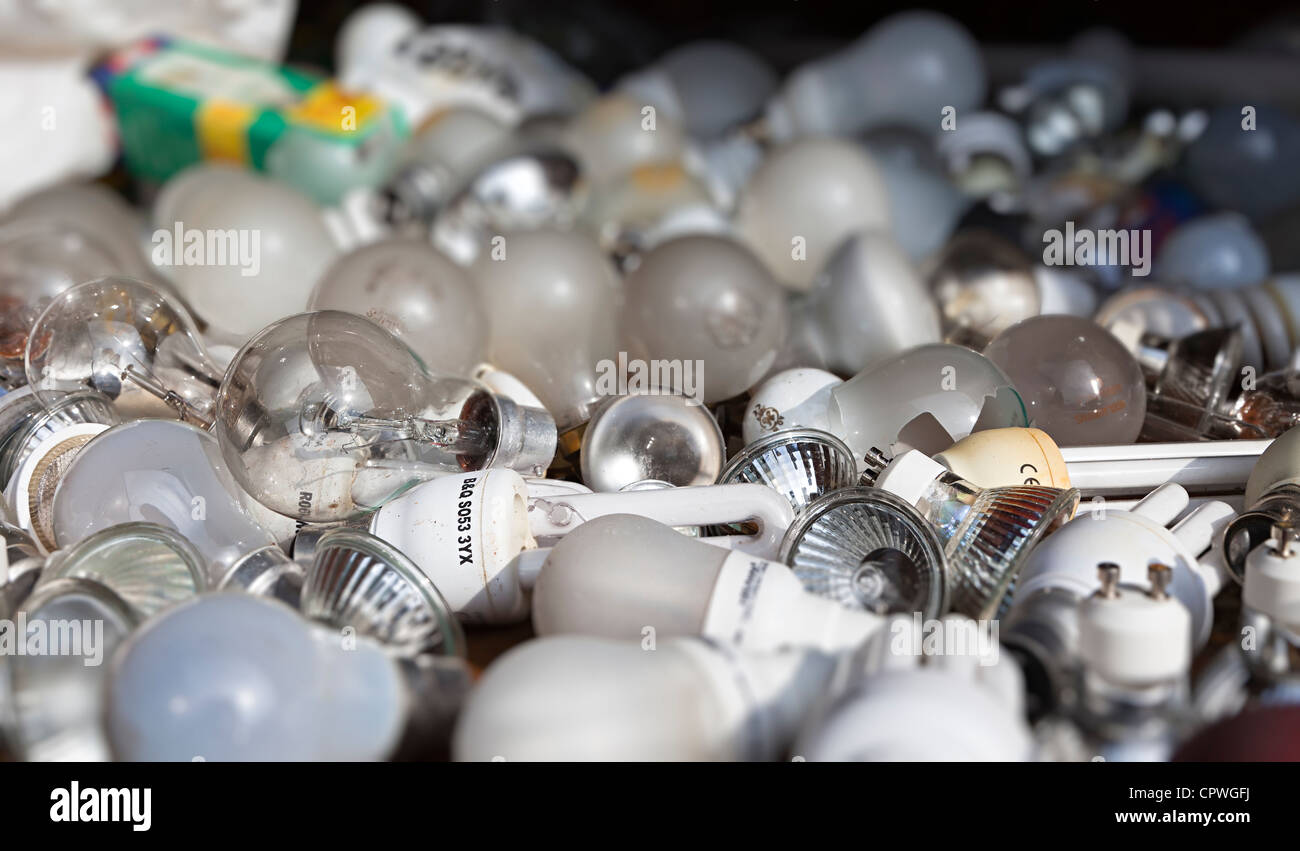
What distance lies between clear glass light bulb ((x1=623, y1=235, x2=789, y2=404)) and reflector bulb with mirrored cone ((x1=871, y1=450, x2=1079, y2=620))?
1.03 ft

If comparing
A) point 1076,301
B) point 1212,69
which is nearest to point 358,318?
point 1076,301

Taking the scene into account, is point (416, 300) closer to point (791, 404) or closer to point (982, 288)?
point (791, 404)

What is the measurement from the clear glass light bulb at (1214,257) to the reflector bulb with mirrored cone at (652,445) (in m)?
1.05

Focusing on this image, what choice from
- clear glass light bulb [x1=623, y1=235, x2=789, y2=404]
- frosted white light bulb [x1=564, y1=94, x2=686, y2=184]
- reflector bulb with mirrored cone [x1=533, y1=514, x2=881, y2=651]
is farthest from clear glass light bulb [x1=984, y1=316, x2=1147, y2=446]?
frosted white light bulb [x1=564, y1=94, x2=686, y2=184]

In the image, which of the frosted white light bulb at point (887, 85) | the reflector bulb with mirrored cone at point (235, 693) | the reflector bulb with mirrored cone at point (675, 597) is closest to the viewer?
the reflector bulb with mirrored cone at point (235, 693)

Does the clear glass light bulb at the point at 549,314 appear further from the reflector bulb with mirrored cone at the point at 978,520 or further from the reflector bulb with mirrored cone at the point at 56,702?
the reflector bulb with mirrored cone at the point at 56,702

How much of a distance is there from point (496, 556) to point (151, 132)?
1624 mm

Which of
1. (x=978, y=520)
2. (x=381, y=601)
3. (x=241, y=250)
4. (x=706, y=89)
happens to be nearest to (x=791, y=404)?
(x=978, y=520)

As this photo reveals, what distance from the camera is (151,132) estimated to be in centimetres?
217

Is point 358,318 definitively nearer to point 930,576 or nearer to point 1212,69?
point 930,576

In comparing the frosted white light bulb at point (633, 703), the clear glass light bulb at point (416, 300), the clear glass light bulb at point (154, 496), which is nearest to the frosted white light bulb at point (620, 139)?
the clear glass light bulb at point (416, 300)

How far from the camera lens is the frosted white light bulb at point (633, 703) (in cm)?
66

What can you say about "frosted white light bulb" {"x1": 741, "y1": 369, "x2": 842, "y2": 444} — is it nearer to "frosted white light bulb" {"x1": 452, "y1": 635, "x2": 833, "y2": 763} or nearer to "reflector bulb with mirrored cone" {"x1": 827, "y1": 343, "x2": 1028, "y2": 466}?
"reflector bulb with mirrored cone" {"x1": 827, "y1": 343, "x2": 1028, "y2": 466}

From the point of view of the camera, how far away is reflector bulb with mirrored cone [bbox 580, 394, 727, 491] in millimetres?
1090
